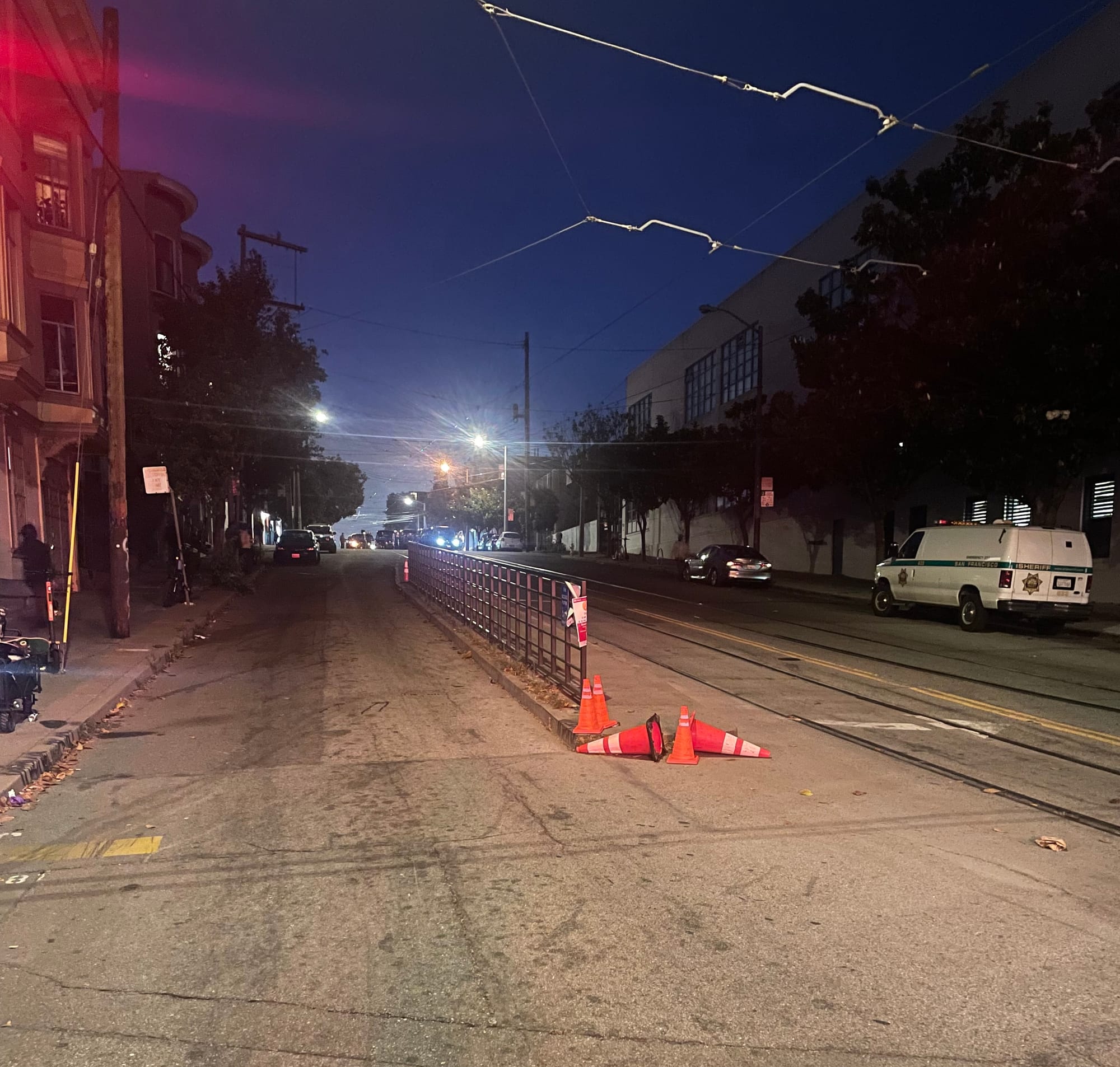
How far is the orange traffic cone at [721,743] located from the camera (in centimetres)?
691

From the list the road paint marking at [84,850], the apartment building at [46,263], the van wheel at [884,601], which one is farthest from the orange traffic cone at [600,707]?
the van wheel at [884,601]

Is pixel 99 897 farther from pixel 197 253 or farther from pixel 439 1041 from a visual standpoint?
pixel 197 253

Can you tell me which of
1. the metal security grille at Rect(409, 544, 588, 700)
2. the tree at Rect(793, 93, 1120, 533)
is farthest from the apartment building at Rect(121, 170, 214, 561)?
the tree at Rect(793, 93, 1120, 533)

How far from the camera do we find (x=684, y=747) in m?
6.78

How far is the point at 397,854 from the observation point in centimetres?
488

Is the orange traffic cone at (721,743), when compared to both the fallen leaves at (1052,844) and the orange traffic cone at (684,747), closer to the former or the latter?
the orange traffic cone at (684,747)

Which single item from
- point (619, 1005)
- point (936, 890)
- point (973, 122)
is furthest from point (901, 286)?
point (619, 1005)

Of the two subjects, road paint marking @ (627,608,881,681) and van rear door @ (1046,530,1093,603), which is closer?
road paint marking @ (627,608,881,681)

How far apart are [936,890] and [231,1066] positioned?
137 inches

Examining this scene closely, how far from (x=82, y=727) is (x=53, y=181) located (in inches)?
582

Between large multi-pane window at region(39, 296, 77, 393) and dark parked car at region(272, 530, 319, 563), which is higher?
large multi-pane window at region(39, 296, 77, 393)

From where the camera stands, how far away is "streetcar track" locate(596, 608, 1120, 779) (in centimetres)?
697

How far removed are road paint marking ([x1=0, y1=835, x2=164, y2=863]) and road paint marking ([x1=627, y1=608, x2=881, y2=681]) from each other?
8.59 m

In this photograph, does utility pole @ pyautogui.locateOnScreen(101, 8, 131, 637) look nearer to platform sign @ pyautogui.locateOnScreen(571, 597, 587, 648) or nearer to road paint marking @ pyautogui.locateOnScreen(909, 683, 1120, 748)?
platform sign @ pyautogui.locateOnScreen(571, 597, 587, 648)
